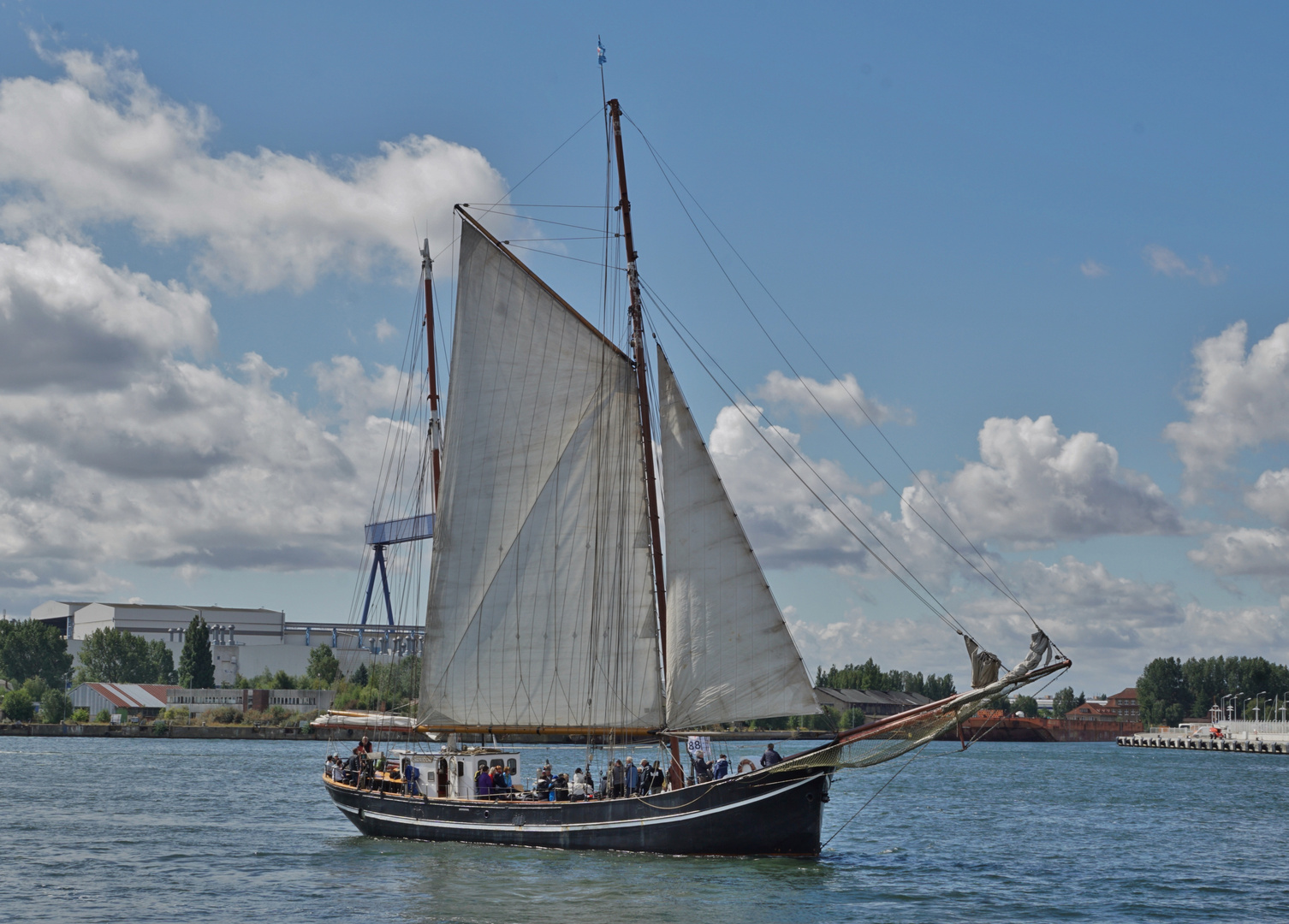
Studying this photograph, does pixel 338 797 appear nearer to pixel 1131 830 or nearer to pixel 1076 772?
pixel 1131 830

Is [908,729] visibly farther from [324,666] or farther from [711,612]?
[324,666]

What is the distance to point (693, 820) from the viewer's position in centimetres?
3712

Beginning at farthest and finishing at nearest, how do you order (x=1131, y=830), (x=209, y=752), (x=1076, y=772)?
(x=209, y=752) < (x=1076, y=772) < (x=1131, y=830)

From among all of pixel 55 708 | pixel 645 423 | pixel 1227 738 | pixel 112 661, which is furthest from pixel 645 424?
pixel 112 661

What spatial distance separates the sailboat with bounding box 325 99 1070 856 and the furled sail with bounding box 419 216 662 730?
0.21ft

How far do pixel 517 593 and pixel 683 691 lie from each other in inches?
279

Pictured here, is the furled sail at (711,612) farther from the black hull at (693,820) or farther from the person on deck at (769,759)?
the black hull at (693,820)

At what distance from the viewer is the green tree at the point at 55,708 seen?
6905 inches

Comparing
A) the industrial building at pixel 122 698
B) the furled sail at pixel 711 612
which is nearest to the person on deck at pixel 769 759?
the furled sail at pixel 711 612

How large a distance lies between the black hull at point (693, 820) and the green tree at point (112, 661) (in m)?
175

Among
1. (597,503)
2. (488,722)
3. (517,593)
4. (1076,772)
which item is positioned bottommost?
(1076,772)

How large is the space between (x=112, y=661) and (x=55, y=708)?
22.5 metres

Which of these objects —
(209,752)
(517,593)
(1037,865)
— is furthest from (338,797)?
(209,752)

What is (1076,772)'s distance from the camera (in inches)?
4277
